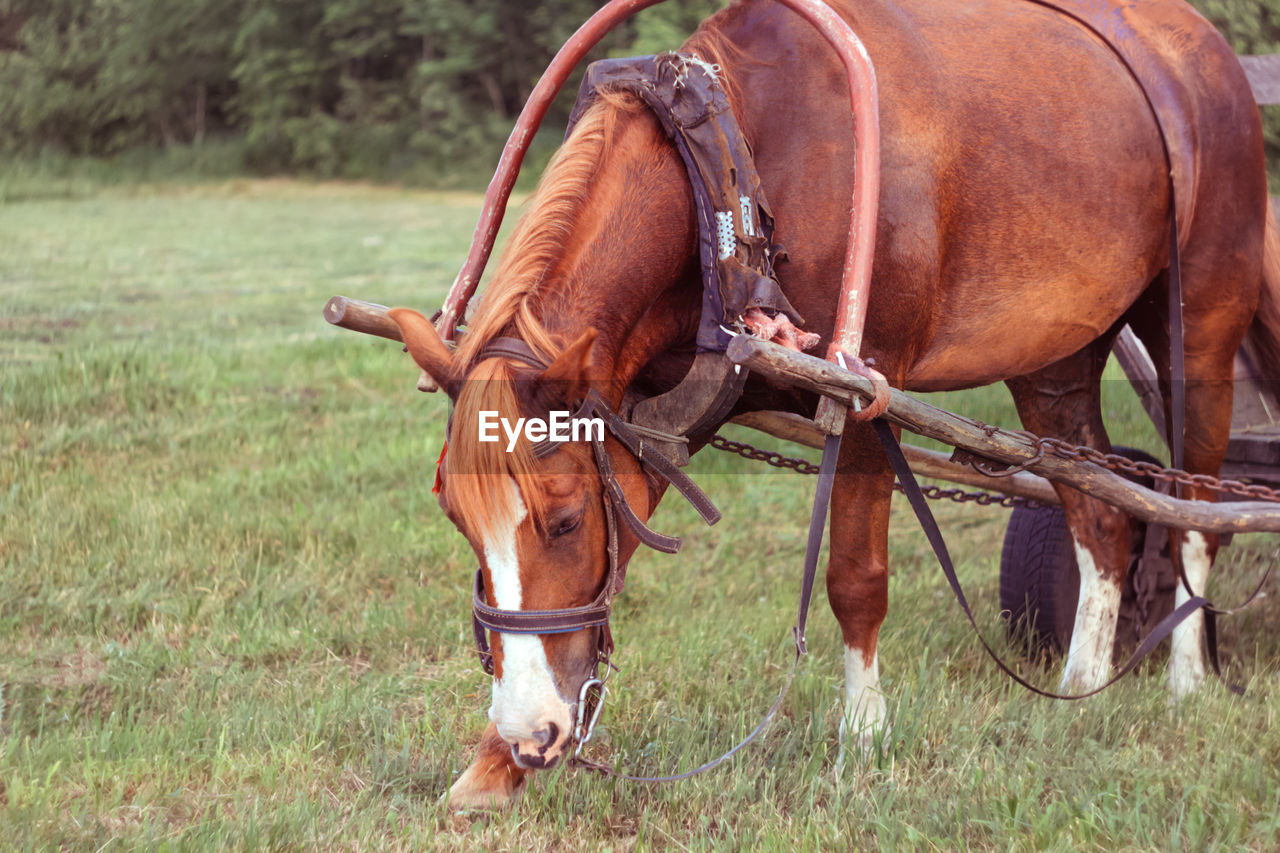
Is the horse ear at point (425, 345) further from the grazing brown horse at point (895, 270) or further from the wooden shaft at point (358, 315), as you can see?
the wooden shaft at point (358, 315)

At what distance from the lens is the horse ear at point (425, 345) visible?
6.97 ft

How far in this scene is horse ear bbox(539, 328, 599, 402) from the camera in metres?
2.00

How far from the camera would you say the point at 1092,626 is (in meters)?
3.73

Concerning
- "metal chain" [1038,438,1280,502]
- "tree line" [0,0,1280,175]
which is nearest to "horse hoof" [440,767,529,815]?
"metal chain" [1038,438,1280,502]

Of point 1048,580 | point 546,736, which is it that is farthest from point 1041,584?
point 546,736


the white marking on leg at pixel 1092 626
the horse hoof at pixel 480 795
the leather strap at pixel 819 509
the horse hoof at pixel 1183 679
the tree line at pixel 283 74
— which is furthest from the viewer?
the tree line at pixel 283 74

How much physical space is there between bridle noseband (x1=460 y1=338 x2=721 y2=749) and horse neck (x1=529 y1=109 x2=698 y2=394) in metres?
0.10

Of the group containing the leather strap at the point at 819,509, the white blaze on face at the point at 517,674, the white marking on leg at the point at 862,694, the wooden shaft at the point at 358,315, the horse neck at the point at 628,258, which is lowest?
the white marking on leg at the point at 862,694

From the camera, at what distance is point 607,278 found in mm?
2297

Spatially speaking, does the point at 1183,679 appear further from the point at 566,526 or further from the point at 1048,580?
the point at 566,526

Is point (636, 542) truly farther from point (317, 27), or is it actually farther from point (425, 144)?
point (317, 27)

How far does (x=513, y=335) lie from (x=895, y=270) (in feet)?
3.26

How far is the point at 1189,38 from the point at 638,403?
7.60 feet

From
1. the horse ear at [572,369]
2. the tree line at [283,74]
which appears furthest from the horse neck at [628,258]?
the tree line at [283,74]
